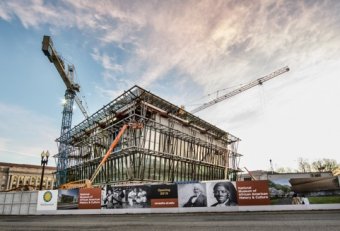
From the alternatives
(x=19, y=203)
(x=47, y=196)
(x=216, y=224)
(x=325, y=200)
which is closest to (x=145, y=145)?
(x=47, y=196)

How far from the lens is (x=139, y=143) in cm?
4044

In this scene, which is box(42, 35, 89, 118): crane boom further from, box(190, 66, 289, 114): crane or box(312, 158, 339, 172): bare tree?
box(312, 158, 339, 172): bare tree

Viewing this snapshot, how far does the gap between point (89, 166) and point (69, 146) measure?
1423cm

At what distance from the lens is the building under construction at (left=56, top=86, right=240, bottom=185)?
4106 cm

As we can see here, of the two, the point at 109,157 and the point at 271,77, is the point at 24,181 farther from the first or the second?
the point at 271,77

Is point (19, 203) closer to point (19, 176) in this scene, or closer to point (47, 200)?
point (47, 200)

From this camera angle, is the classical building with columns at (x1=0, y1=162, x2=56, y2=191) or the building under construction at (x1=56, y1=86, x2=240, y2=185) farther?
the classical building with columns at (x1=0, y1=162, x2=56, y2=191)

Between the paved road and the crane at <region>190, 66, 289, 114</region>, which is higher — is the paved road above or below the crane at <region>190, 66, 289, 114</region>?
below

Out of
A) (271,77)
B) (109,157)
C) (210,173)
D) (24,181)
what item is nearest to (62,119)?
(109,157)

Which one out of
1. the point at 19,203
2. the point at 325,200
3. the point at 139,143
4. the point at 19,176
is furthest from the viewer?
the point at 19,176

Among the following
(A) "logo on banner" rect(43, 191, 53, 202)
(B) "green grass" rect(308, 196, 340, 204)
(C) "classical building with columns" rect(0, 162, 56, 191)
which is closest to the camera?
(B) "green grass" rect(308, 196, 340, 204)

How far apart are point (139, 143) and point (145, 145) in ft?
4.72

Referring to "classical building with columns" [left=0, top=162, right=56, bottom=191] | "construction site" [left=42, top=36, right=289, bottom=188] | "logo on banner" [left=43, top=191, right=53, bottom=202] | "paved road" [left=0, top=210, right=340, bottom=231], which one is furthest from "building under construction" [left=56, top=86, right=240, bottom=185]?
"classical building with columns" [left=0, top=162, right=56, bottom=191]

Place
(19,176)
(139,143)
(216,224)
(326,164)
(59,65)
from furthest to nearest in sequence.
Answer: (19,176)
(326,164)
(59,65)
(139,143)
(216,224)
